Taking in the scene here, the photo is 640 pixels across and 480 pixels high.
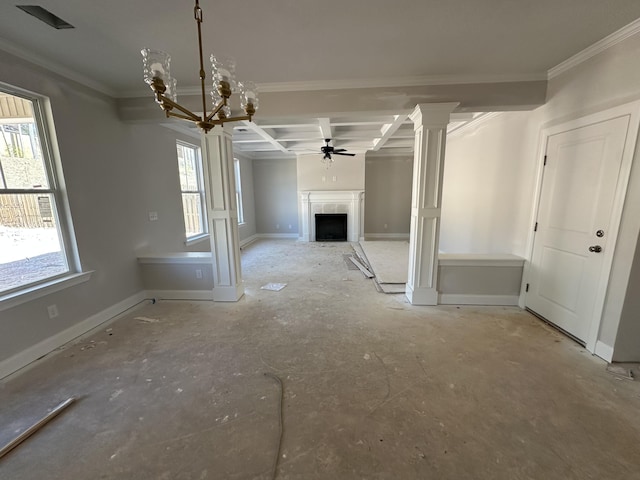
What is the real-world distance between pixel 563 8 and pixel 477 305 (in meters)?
2.72

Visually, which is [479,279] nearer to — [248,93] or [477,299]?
[477,299]

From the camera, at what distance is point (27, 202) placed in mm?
2242

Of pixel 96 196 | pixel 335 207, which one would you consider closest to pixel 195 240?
pixel 96 196

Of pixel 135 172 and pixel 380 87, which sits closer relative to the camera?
pixel 380 87

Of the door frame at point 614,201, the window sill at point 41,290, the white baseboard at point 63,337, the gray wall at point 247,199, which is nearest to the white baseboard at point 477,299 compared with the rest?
the door frame at point 614,201

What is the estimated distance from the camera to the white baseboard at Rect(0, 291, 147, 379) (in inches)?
81.4

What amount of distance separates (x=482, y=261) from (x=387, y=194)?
4.58 m

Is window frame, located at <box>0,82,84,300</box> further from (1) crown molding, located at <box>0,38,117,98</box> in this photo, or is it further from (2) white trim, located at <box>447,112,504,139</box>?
(2) white trim, located at <box>447,112,504,139</box>

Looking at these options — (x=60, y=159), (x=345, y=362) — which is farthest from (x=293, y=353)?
(x=60, y=159)

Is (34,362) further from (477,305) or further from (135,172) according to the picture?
(477,305)

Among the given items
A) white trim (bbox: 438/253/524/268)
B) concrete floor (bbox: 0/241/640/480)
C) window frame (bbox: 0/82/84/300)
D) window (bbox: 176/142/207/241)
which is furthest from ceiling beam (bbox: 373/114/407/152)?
window frame (bbox: 0/82/84/300)

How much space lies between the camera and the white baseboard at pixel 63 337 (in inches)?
81.4

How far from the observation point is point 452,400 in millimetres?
1753

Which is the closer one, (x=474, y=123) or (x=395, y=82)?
(x=395, y=82)
